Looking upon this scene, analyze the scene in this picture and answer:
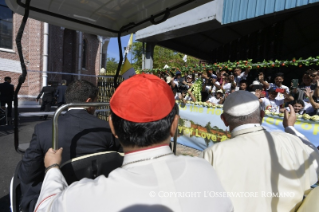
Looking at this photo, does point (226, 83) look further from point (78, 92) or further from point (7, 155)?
point (7, 155)

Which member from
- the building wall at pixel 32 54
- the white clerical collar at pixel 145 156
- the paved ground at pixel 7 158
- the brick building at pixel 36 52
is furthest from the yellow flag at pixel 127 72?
the building wall at pixel 32 54

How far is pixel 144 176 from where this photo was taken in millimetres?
778

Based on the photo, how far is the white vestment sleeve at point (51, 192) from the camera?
807 millimetres

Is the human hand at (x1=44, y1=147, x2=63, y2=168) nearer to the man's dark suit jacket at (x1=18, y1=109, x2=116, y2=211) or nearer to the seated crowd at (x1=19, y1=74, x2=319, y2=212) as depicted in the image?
the seated crowd at (x1=19, y1=74, x2=319, y2=212)

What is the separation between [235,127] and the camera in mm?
1594

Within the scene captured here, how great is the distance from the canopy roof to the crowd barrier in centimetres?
340

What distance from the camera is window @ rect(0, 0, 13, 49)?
46.5 feet

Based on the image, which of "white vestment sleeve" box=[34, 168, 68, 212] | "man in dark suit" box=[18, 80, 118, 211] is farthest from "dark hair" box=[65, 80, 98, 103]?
"white vestment sleeve" box=[34, 168, 68, 212]

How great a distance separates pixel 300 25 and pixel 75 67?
59.3 ft

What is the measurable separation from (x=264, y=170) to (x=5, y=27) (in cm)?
1817

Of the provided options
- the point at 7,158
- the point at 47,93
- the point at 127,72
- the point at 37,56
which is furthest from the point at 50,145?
the point at 37,56

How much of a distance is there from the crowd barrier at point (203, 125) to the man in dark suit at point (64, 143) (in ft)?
12.4

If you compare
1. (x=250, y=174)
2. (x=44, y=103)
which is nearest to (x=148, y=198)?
(x=250, y=174)

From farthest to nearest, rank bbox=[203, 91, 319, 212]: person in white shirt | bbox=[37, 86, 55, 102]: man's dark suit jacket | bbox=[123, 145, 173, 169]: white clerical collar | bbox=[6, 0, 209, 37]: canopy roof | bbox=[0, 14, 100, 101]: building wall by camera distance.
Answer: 1. bbox=[0, 14, 100, 101]: building wall
2. bbox=[37, 86, 55, 102]: man's dark suit jacket
3. bbox=[6, 0, 209, 37]: canopy roof
4. bbox=[203, 91, 319, 212]: person in white shirt
5. bbox=[123, 145, 173, 169]: white clerical collar
